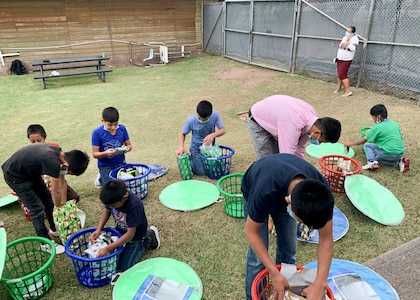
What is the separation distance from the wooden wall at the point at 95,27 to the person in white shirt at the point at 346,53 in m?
8.12

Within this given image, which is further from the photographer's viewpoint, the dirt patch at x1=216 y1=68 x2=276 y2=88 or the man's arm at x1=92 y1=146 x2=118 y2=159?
the dirt patch at x1=216 y1=68 x2=276 y2=88

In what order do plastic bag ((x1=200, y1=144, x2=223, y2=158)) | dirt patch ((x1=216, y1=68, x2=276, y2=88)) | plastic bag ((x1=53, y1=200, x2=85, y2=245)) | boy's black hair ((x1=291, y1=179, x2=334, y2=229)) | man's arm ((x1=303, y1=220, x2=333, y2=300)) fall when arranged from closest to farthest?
1. boy's black hair ((x1=291, y1=179, x2=334, y2=229))
2. man's arm ((x1=303, y1=220, x2=333, y2=300))
3. plastic bag ((x1=53, y1=200, x2=85, y2=245))
4. plastic bag ((x1=200, y1=144, x2=223, y2=158))
5. dirt patch ((x1=216, y1=68, x2=276, y2=88))

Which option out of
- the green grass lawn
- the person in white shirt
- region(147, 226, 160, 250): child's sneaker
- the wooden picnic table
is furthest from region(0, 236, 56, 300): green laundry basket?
the wooden picnic table

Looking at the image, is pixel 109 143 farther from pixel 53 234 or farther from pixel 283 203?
pixel 283 203

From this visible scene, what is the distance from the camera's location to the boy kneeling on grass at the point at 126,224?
8.06 ft

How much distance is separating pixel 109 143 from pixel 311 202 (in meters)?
2.79

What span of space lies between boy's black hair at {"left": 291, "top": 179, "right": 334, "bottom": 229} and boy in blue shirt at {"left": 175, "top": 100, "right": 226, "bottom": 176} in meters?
2.56

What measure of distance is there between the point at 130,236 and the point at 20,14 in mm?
11994

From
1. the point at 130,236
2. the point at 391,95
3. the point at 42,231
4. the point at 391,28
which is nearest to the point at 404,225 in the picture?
the point at 130,236

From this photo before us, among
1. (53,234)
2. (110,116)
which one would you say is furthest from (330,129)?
(53,234)

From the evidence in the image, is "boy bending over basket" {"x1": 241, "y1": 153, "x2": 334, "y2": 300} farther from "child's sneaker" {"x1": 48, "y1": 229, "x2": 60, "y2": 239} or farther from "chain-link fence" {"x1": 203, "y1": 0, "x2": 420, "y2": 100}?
"chain-link fence" {"x1": 203, "y1": 0, "x2": 420, "y2": 100}

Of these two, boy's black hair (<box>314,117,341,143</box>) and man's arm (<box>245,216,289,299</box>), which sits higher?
boy's black hair (<box>314,117,341,143</box>)

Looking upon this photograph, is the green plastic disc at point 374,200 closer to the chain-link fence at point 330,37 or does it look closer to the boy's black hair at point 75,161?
the boy's black hair at point 75,161

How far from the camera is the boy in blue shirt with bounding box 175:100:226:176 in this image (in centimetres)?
395
